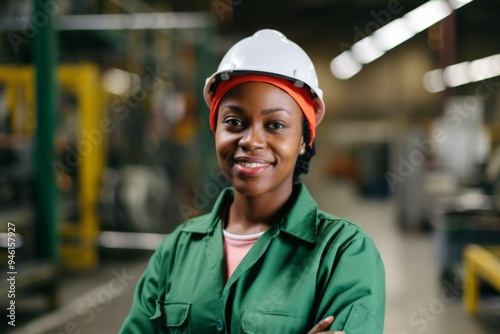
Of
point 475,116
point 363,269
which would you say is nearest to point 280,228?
point 363,269

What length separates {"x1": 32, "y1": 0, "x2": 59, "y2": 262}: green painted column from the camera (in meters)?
5.12

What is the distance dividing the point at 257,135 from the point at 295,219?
9.2 inches

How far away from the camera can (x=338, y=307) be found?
1270 mm

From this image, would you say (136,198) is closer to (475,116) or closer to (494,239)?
(494,239)

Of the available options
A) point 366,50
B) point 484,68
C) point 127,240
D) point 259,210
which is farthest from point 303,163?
point 484,68

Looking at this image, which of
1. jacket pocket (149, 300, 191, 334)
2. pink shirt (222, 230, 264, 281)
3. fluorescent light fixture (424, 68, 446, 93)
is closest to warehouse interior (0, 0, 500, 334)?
jacket pocket (149, 300, 191, 334)

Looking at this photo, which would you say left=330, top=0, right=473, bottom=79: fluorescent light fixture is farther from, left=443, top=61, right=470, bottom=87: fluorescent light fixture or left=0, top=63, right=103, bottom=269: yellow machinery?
left=0, top=63, right=103, bottom=269: yellow machinery

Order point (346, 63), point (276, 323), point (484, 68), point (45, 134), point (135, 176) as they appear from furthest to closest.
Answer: point (346, 63) < point (484, 68) < point (135, 176) < point (45, 134) < point (276, 323)

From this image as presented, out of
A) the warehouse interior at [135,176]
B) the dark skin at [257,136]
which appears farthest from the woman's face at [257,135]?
the warehouse interior at [135,176]

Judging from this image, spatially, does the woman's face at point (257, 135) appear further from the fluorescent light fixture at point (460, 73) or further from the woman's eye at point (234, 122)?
the fluorescent light fixture at point (460, 73)

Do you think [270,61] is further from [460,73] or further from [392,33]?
[460,73]

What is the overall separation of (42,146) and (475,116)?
838 cm

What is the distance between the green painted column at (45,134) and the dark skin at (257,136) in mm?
4124

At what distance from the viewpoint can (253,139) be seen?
4.45ft
